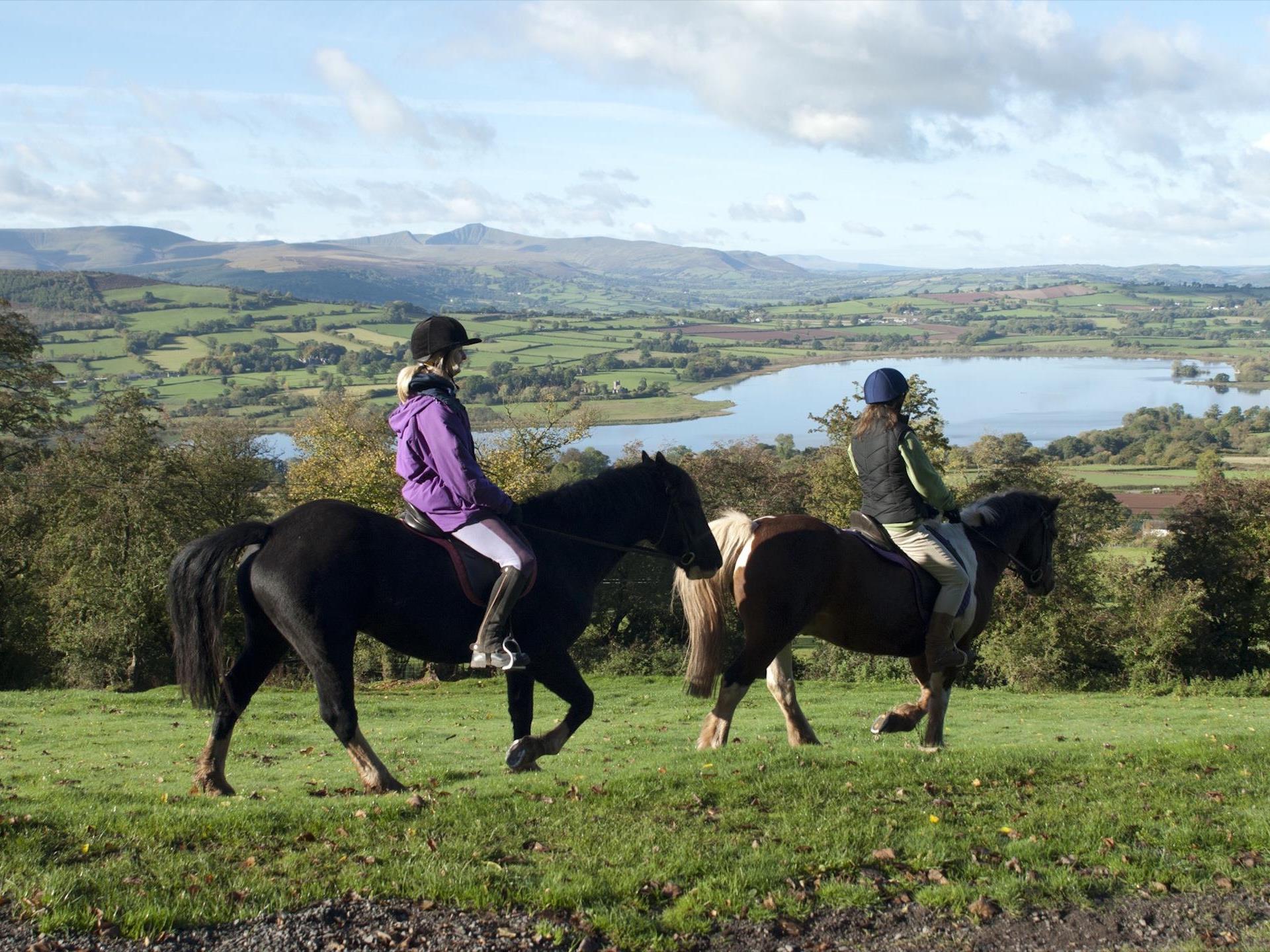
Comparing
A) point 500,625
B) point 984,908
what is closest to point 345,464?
point 500,625

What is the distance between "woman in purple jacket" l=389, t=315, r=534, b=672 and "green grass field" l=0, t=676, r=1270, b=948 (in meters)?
1.35

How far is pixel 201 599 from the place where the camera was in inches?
309

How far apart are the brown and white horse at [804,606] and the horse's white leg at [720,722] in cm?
1

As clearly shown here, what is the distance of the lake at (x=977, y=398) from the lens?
90.2 metres

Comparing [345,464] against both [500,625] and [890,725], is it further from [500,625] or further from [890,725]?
[500,625]

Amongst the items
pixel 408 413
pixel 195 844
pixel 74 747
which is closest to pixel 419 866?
pixel 195 844

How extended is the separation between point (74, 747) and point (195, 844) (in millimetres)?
9800

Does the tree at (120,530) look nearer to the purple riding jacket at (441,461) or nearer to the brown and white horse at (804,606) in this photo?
the brown and white horse at (804,606)

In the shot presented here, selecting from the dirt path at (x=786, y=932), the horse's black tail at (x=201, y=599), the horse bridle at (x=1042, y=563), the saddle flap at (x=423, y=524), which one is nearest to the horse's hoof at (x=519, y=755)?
the saddle flap at (x=423, y=524)

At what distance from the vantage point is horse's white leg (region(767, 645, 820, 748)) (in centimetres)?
1019

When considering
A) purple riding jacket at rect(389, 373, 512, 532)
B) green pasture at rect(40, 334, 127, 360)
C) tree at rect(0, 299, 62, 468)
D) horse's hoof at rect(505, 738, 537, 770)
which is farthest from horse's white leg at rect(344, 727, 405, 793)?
green pasture at rect(40, 334, 127, 360)

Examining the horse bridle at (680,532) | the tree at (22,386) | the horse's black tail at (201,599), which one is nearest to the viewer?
the horse's black tail at (201,599)

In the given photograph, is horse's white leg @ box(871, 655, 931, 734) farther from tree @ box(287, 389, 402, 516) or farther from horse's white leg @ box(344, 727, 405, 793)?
tree @ box(287, 389, 402, 516)

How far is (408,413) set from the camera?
8.05m
